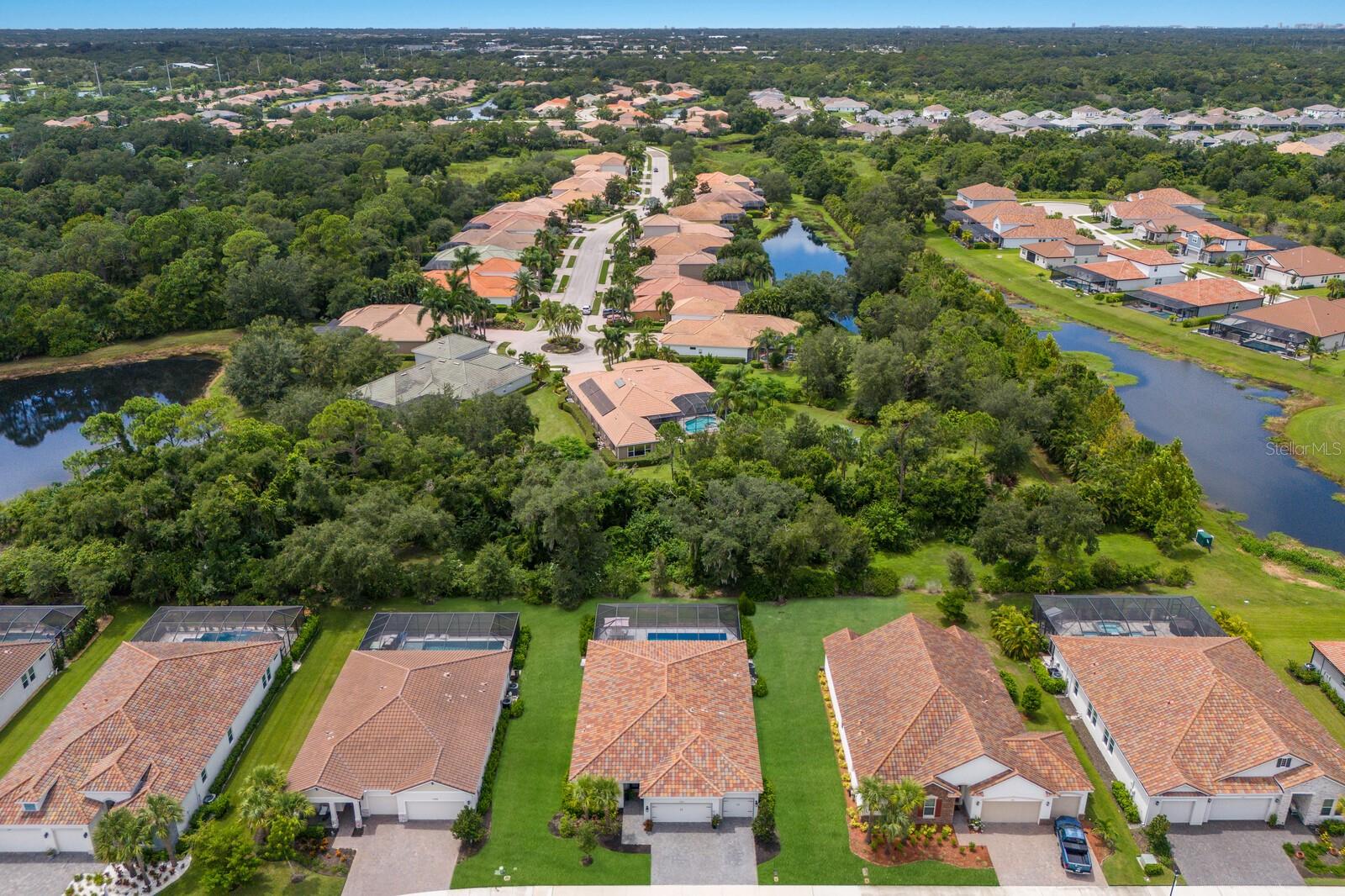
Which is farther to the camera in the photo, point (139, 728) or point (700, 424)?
point (700, 424)

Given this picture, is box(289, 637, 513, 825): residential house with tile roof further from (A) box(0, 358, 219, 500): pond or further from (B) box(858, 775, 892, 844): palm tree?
(A) box(0, 358, 219, 500): pond

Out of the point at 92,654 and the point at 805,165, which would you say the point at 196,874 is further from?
the point at 805,165

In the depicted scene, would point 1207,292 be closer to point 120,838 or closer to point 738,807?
point 738,807

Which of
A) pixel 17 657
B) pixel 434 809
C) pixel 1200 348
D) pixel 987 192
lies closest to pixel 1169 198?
pixel 987 192

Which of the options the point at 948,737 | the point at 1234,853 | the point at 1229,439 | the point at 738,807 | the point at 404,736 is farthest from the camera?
the point at 1229,439

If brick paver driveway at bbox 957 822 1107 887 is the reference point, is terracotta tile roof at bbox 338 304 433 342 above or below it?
above

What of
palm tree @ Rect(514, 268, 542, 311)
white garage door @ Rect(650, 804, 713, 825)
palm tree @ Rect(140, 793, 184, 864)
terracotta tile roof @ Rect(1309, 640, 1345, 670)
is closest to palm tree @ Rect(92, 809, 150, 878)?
palm tree @ Rect(140, 793, 184, 864)

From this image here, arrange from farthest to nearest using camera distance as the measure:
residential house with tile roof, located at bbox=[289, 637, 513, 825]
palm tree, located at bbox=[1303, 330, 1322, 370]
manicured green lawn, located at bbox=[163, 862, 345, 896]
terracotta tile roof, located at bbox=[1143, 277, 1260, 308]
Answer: terracotta tile roof, located at bbox=[1143, 277, 1260, 308], palm tree, located at bbox=[1303, 330, 1322, 370], residential house with tile roof, located at bbox=[289, 637, 513, 825], manicured green lawn, located at bbox=[163, 862, 345, 896]

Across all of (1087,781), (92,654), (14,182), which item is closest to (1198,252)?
(1087,781)
